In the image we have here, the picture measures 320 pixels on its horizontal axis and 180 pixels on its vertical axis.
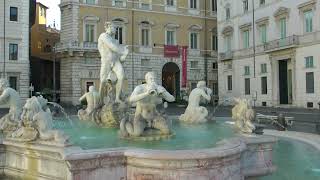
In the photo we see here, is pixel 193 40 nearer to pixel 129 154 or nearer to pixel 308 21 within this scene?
pixel 308 21

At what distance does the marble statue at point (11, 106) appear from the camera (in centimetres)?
839

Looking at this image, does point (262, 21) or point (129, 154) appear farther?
point (262, 21)

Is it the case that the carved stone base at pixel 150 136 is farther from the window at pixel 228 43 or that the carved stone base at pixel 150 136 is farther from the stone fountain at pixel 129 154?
the window at pixel 228 43

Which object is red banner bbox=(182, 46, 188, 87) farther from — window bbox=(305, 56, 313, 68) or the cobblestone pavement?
the cobblestone pavement

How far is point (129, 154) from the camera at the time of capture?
19.1ft

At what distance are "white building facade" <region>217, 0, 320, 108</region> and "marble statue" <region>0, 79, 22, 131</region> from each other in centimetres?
→ 2655

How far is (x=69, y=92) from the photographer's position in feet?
133

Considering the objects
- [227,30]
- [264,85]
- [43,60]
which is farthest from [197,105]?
[43,60]

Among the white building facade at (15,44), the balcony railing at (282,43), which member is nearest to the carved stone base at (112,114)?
the balcony railing at (282,43)

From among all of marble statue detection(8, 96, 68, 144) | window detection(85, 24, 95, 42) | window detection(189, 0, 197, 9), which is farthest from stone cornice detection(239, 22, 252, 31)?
marble statue detection(8, 96, 68, 144)

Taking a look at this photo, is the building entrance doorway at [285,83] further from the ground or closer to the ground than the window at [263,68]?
closer to the ground

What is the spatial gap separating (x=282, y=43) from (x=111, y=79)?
26707mm

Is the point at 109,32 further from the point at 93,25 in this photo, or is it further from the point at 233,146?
the point at 93,25

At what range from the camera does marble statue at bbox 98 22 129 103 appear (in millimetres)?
10588
